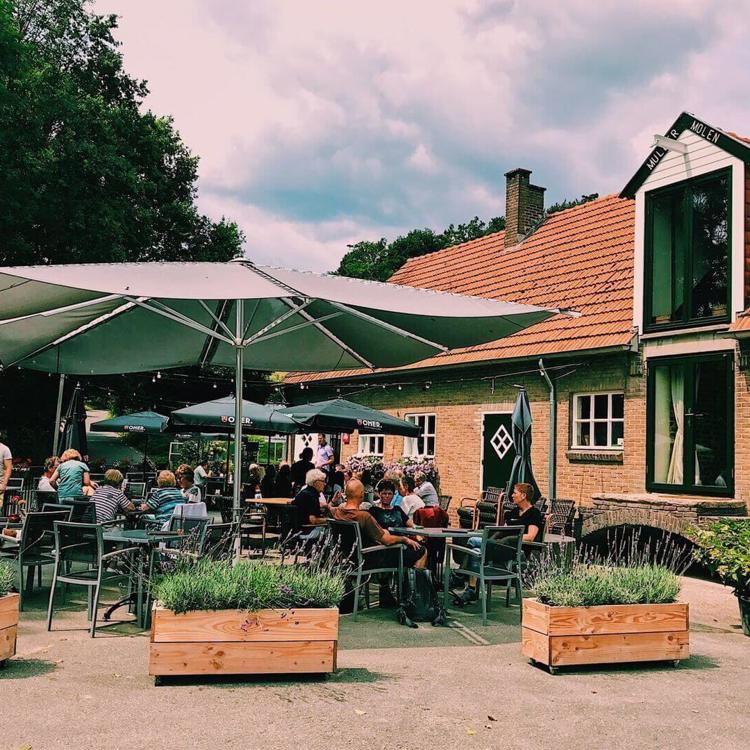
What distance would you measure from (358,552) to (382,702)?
263 centimetres

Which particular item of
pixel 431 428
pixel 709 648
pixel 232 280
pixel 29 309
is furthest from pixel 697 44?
pixel 431 428

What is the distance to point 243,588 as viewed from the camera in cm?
569

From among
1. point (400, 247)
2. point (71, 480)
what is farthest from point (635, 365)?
point (400, 247)

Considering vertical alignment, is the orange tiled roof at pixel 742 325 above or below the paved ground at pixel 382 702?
above

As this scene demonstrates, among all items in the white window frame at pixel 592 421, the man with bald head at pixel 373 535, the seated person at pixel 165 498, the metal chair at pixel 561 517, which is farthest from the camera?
the white window frame at pixel 592 421

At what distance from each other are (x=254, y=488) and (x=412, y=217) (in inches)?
1202

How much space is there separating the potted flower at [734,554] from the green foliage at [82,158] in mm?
17436

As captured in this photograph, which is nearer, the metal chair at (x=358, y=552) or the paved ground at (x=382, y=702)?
the paved ground at (x=382, y=702)

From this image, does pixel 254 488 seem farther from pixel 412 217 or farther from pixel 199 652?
pixel 412 217

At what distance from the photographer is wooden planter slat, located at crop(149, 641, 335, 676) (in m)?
5.43

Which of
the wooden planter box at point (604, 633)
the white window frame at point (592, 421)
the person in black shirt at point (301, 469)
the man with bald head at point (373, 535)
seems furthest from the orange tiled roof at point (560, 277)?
the wooden planter box at point (604, 633)

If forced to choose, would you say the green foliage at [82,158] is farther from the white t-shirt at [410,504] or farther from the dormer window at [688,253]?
the dormer window at [688,253]

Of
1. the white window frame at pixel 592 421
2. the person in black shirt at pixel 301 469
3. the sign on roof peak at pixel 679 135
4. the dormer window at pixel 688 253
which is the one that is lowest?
the person in black shirt at pixel 301 469

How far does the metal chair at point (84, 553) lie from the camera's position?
7035 mm
